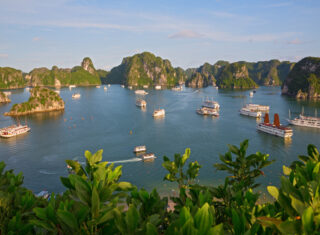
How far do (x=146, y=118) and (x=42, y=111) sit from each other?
180 feet

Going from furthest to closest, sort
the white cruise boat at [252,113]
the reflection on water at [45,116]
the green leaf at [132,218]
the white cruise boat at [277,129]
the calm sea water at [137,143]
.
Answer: the reflection on water at [45,116] < the white cruise boat at [252,113] < the white cruise boat at [277,129] < the calm sea water at [137,143] < the green leaf at [132,218]

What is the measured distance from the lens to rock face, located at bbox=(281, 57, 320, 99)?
6191 inches

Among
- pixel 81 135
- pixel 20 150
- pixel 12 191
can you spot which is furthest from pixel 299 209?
pixel 81 135

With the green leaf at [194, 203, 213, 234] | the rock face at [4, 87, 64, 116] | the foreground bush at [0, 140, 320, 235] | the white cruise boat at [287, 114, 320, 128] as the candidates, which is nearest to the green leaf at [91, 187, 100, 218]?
the foreground bush at [0, 140, 320, 235]

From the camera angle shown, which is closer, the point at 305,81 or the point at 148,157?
the point at 148,157

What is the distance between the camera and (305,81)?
556 ft

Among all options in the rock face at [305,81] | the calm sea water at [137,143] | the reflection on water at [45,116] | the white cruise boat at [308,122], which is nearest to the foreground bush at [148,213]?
the calm sea water at [137,143]

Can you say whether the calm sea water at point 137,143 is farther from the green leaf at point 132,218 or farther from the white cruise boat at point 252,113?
the green leaf at point 132,218

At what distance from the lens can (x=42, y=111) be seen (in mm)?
111875

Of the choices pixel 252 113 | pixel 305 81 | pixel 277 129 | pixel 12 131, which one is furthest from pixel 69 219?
pixel 305 81

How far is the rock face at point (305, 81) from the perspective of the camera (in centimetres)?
15725

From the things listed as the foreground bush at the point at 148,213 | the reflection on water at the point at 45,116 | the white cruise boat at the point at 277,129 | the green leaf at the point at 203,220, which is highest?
the green leaf at the point at 203,220

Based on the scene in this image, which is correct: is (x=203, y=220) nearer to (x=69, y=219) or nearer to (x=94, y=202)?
(x=94, y=202)

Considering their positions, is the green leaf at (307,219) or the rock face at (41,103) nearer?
the green leaf at (307,219)
